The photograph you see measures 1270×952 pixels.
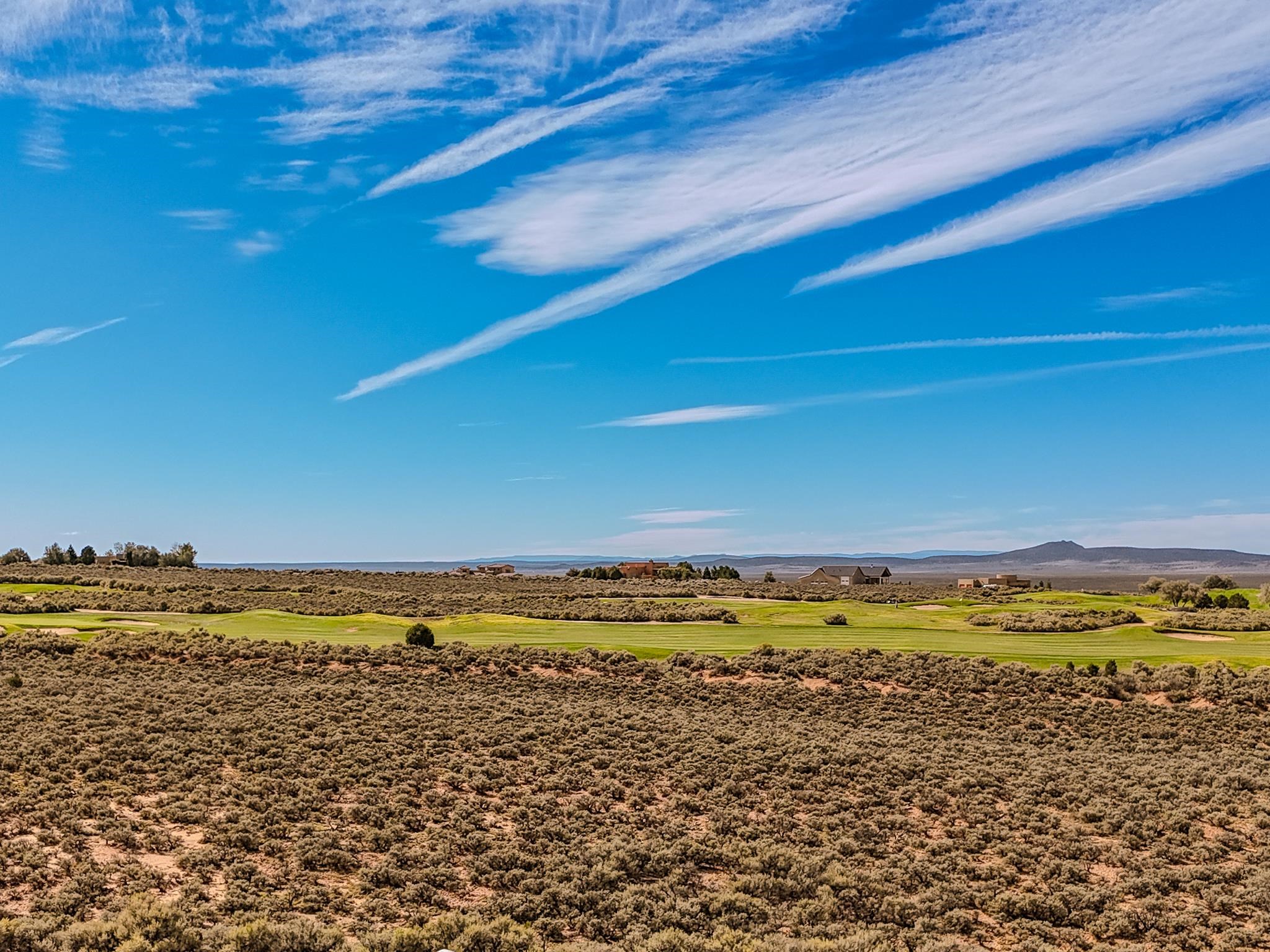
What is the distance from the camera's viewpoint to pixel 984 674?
100ft

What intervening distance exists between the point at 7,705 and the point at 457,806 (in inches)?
561

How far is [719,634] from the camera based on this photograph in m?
42.2

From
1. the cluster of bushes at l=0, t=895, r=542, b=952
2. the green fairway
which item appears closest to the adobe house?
the green fairway

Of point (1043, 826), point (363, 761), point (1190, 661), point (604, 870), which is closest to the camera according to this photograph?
point (604, 870)

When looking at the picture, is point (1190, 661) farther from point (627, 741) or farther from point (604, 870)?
point (604, 870)

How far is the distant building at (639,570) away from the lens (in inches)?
4803

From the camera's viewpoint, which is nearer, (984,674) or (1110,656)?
(984,674)

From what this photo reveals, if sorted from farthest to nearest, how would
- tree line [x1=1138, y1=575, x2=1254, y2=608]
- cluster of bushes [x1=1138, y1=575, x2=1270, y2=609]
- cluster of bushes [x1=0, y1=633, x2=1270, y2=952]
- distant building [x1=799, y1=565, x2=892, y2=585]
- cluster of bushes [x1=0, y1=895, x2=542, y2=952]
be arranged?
distant building [x1=799, y1=565, x2=892, y2=585] < tree line [x1=1138, y1=575, x2=1254, y2=608] < cluster of bushes [x1=1138, y1=575, x2=1270, y2=609] < cluster of bushes [x1=0, y1=633, x2=1270, y2=952] < cluster of bushes [x1=0, y1=895, x2=542, y2=952]

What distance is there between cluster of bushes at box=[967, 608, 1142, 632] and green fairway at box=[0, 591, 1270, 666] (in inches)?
48.6

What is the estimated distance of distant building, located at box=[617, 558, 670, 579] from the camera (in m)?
122

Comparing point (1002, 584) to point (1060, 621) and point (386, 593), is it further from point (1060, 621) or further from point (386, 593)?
point (386, 593)

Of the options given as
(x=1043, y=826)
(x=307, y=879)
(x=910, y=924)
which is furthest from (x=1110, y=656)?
(x=307, y=879)

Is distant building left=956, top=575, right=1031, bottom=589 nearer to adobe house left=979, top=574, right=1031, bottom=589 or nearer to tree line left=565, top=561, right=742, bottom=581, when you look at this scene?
adobe house left=979, top=574, right=1031, bottom=589

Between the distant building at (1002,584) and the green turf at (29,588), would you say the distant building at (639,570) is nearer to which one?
the distant building at (1002,584)
